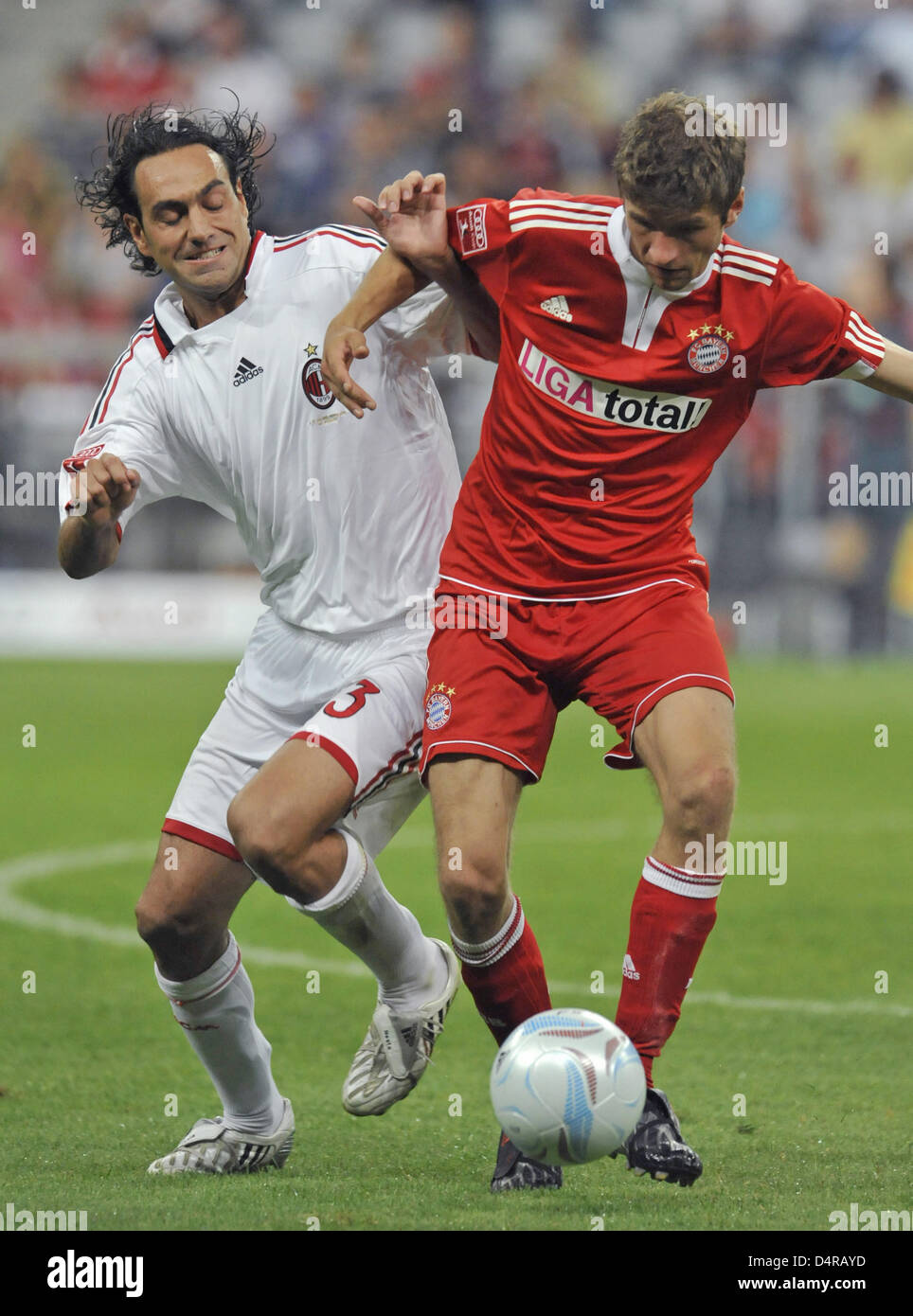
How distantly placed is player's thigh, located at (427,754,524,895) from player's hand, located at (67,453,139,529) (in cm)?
96

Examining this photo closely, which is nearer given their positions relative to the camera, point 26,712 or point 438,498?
point 438,498

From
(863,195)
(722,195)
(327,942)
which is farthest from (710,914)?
(863,195)

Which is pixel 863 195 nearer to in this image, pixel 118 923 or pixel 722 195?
pixel 118 923

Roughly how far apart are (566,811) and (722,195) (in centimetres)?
631

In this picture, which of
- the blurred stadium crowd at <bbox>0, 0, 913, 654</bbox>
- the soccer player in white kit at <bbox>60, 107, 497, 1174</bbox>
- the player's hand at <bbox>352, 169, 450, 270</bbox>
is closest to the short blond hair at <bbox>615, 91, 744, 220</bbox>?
the player's hand at <bbox>352, 169, 450, 270</bbox>

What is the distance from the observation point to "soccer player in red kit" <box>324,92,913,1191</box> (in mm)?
3965

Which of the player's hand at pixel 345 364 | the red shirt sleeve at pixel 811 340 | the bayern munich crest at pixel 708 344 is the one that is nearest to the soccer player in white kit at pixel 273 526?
the player's hand at pixel 345 364

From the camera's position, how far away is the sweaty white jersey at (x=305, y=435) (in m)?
4.60

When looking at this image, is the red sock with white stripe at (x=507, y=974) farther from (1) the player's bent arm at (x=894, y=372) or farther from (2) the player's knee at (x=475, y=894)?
(1) the player's bent arm at (x=894, y=372)

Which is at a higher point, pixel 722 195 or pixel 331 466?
pixel 722 195

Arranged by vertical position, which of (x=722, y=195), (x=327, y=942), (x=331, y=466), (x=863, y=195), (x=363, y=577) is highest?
(x=863, y=195)

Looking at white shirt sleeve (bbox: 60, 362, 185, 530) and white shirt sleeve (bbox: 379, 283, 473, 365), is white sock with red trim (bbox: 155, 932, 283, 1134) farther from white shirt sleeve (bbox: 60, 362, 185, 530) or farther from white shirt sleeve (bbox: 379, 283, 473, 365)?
white shirt sleeve (bbox: 379, 283, 473, 365)

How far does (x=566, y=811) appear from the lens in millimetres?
9961
